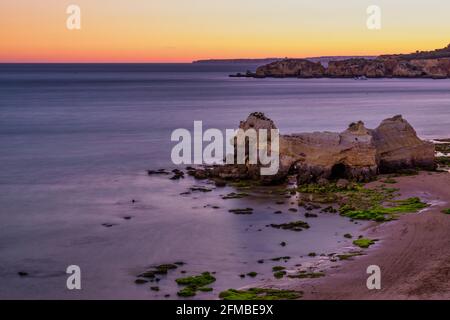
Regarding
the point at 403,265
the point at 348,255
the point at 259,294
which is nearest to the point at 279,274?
the point at 259,294

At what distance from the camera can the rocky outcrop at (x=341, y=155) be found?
33.2 m

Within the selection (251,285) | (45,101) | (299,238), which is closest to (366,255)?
(299,238)

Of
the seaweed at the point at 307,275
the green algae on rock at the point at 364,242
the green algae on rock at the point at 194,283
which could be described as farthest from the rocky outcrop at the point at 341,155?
the green algae on rock at the point at 194,283

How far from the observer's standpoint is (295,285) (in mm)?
19328

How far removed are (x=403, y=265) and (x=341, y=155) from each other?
12762mm

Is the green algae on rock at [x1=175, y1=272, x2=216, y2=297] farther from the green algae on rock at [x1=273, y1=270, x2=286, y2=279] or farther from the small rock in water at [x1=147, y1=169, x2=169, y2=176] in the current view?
the small rock in water at [x1=147, y1=169, x2=169, y2=176]

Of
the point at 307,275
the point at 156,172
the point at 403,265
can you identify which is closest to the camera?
the point at 307,275

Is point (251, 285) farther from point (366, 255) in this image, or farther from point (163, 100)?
point (163, 100)

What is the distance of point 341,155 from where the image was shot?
33.2m

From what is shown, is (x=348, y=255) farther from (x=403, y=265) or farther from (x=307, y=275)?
(x=307, y=275)

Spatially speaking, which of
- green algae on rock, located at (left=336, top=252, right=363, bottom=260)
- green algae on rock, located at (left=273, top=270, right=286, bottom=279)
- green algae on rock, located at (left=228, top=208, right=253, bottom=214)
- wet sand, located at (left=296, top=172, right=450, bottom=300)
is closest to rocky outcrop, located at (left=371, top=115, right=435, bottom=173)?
wet sand, located at (left=296, top=172, right=450, bottom=300)

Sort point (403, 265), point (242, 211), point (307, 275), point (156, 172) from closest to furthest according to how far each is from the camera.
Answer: point (307, 275) → point (403, 265) → point (242, 211) → point (156, 172)

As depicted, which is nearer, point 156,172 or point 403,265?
point 403,265

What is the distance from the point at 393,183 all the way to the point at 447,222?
7438 mm
